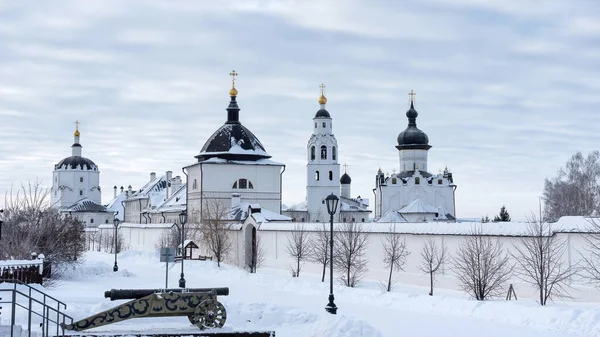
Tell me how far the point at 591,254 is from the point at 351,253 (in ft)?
35.6

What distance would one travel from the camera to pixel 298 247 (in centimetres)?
3684

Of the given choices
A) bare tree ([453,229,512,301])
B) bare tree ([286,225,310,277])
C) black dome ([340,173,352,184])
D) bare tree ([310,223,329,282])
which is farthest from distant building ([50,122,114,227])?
bare tree ([453,229,512,301])

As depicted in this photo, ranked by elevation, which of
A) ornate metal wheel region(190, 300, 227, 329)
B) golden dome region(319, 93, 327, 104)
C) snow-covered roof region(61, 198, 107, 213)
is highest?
golden dome region(319, 93, 327, 104)

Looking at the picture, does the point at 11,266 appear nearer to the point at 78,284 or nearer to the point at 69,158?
the point at 78,284

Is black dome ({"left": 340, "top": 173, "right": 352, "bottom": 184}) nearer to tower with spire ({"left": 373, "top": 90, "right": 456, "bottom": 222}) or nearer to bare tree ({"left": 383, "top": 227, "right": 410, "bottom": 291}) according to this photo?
tower with spire ({"left": 373, "top": 90, "right": 456, "bottom": 222})

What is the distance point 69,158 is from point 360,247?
8932 centimetres

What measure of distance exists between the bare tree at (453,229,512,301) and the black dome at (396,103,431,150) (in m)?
52.8

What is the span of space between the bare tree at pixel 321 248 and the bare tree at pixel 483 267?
27.6ft

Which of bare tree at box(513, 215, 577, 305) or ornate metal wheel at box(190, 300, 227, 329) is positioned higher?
bare tree at box(513, 215, 577, 305)

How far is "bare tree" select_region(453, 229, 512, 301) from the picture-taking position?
25.2m

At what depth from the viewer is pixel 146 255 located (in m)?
52.8

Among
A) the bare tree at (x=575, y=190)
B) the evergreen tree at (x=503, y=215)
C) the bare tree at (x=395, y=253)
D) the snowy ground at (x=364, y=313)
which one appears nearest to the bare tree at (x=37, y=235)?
the snowy ground at (x=364, y=313)

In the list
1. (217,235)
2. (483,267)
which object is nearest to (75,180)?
(217,235)

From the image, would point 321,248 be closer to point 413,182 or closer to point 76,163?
point 413,182
